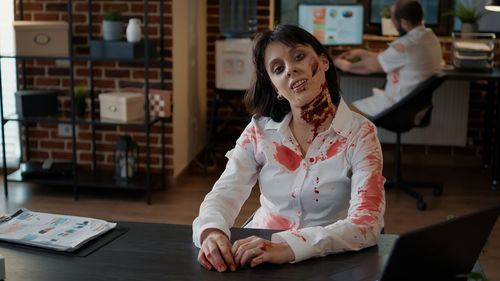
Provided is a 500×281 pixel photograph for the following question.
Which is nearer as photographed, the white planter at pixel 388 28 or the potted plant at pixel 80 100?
the potted plant at pixel 80 100

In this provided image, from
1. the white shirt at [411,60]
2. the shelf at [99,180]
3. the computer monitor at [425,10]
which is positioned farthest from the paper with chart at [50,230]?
the computer monitor at [425,10]

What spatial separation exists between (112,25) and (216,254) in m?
2.96

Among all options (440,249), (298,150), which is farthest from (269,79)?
(440,249)

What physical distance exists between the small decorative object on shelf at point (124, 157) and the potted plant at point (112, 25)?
66cm

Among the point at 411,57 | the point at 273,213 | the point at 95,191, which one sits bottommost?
the point at 95,191

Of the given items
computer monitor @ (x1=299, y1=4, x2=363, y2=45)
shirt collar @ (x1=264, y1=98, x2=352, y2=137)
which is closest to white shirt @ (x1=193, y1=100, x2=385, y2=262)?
shirt collar @ (x1=264, y1=98, x2=352, y2=137)

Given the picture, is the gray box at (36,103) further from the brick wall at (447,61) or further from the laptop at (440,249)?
the laptop at (440,249)

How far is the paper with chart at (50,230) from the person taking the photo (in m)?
1.79

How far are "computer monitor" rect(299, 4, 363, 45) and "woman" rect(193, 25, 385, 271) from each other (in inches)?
126

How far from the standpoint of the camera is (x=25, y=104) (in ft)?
14.7

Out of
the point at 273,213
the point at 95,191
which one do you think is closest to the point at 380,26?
the point at 95,191

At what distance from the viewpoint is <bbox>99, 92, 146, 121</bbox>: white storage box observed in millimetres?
4320

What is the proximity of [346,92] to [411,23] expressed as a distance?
114cm

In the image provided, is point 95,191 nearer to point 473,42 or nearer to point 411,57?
point 411,57
